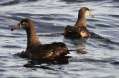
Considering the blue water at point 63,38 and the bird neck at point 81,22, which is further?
the bird neck at point 81,22

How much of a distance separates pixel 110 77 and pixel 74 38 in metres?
5.52

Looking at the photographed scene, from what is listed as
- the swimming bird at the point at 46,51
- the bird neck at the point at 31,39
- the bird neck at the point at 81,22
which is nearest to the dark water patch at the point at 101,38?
the bird neck at the point at 81,22

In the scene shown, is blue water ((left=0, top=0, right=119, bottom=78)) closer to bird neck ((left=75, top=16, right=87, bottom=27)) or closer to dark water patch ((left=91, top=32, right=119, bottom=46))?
dark water patch ((left=91, top=32, right=119, bottom=46))

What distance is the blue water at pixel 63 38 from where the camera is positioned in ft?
50.0

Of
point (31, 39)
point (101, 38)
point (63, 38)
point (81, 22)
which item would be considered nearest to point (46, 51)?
point (31, 39)

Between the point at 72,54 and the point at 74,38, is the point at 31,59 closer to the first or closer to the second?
the point at 72,54

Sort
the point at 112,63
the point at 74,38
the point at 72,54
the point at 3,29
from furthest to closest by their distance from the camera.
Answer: the point at 3,29
the point at 74,38
the point at 72,54
the point at 112,63

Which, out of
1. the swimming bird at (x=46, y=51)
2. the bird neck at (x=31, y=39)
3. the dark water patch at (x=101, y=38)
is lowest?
the dark water patch at (x=101, y=38)

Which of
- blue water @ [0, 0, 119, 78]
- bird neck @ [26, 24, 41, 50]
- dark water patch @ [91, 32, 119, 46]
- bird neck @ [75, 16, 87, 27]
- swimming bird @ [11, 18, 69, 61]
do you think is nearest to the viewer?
blue water @ [0, 0, 119, 78]

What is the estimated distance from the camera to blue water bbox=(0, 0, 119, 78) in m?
15.2

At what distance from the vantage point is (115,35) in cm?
2053

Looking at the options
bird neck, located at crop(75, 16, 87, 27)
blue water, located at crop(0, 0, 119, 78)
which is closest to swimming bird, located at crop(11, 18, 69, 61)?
blue water, located at crop(0, 0, 119, 78)

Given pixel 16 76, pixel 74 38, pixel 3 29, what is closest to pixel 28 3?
pixel 3 29

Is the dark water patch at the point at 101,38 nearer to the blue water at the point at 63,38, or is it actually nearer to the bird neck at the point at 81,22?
the blue water at the point at 63,38
